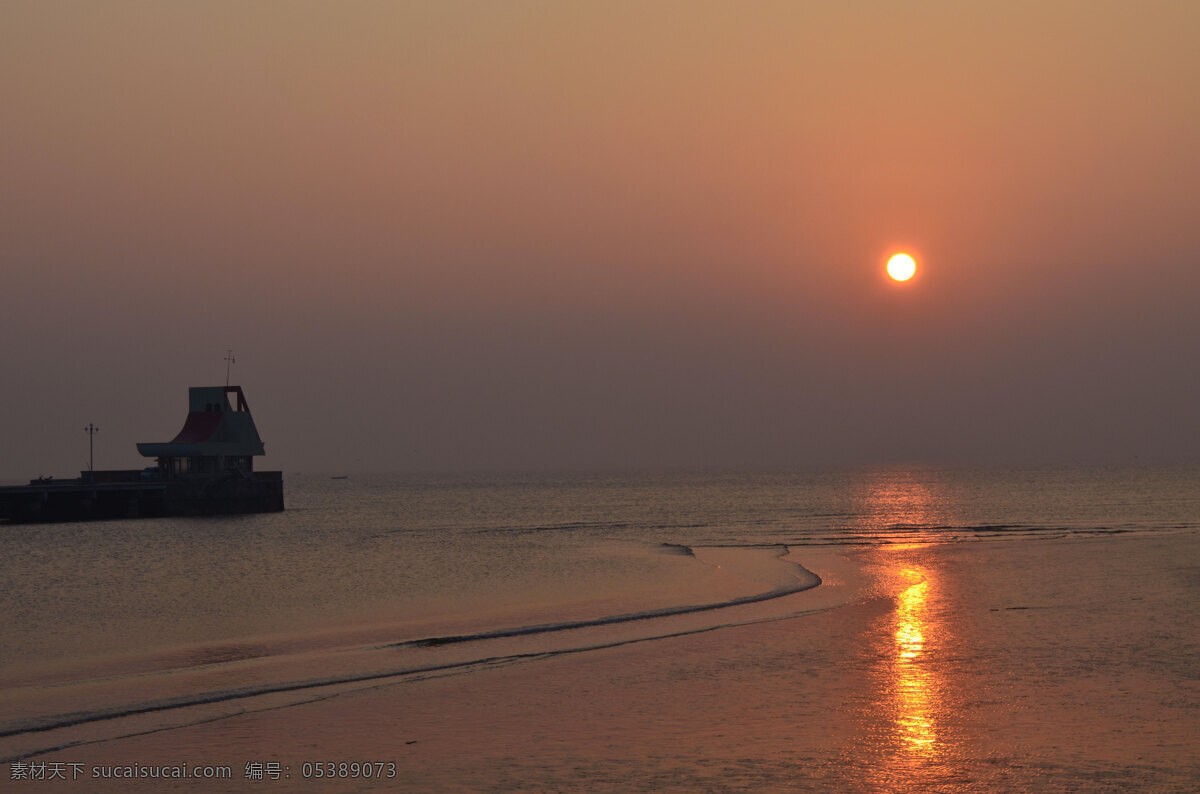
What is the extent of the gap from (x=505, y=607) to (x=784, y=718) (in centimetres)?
1746

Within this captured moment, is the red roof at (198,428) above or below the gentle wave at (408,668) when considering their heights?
above

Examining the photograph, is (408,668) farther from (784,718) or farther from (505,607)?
(505,607)

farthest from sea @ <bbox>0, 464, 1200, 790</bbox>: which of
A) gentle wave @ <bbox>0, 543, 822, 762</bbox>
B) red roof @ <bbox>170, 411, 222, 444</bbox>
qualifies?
red roof @ <bbox>170, 411, 222, 444</bbox>

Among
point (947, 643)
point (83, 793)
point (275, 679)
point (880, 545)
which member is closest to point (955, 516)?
point (880, 545)

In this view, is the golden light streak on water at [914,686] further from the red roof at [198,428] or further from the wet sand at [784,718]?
the red roof at [198,428]

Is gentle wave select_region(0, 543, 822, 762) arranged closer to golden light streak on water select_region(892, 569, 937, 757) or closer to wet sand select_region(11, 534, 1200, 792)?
wet sand select_region(11, 534, 1200, 792)

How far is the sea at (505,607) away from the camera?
14.7 meters

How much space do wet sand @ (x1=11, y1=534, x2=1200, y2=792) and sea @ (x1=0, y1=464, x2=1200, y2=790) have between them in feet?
0.38

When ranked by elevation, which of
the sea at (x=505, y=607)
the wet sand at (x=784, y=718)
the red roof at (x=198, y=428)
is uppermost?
the red roof at (x=198, y=428)

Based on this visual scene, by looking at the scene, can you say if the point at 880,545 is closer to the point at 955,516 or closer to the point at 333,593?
the point at 333,593

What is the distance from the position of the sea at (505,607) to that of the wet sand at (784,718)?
115 millimetres

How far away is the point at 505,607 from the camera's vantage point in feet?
102

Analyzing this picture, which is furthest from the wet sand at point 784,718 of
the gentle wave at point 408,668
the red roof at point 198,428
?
the red roof at point 198,428

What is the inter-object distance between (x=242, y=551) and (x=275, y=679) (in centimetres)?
3924
